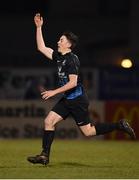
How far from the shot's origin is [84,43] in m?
41.3

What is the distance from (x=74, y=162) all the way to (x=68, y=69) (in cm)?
210

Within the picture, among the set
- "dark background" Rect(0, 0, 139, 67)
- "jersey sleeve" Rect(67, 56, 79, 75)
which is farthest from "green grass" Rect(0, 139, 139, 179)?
"dark background" Rect(0, 0, 139, 67)

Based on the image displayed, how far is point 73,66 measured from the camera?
13.8 metres

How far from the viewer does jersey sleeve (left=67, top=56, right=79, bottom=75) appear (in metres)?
13.8

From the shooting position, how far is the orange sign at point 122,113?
23.9 meters

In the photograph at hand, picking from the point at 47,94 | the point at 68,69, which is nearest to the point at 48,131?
the point at 47,94

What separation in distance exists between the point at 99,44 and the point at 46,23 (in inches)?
105

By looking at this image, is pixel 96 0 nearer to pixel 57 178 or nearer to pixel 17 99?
pixel 17 99

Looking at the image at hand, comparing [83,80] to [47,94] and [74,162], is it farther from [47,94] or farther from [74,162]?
[47,94]

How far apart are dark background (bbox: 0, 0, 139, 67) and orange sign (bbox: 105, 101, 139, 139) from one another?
16.4m

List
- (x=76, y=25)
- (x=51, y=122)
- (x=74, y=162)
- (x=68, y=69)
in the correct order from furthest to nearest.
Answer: (x=76, y=25) → (x=74, y=162) → (x=51, y=122) → (x=68, y=69)

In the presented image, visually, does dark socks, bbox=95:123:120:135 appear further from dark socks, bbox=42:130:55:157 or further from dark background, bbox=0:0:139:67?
dark background, bbox=0:0:139:67

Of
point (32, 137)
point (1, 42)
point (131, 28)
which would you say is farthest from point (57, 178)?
point (1, 42)

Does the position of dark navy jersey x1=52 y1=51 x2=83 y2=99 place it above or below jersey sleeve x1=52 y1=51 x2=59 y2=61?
below
